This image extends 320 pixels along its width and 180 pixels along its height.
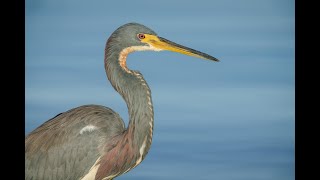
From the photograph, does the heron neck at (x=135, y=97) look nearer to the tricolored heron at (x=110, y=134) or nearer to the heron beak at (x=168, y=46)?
the tricolored heron at (x=110, y=134)

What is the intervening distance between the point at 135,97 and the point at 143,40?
0.43 m

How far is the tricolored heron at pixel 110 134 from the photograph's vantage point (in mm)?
4324

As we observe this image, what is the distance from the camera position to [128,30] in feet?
14.4

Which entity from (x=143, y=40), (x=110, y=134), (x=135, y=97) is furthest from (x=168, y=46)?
(x=110, y=134)

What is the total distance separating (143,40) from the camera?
4.40 m

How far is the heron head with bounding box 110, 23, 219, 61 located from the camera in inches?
173

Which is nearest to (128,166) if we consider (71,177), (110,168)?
(110,168)

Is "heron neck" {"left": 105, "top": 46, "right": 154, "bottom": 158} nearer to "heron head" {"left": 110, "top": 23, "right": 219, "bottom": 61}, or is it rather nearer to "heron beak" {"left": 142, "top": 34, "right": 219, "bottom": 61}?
"heron head" {"left": 110, "top": 23, "right": 219, "bottom": 61}

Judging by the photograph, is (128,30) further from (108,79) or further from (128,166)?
(128,166)

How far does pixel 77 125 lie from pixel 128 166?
482 mm

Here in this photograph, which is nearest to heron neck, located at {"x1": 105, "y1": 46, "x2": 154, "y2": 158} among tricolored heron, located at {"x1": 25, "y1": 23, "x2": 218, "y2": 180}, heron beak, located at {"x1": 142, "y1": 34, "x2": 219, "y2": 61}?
tricolored heron, located at {"x1": 25, "y1": 23, "x2": 218, "y2": 180}

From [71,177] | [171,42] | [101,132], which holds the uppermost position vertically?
[171,42]

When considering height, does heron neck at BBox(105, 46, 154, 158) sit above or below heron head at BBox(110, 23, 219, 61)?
below
